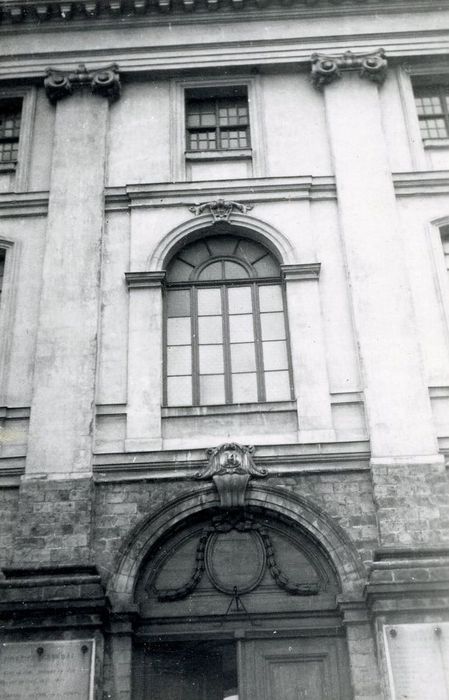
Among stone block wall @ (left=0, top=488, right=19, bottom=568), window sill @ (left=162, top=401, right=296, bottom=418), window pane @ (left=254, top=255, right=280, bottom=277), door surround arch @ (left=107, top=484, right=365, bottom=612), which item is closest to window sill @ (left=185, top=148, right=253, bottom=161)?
window pane @ (left=254, top=255, right=280, bottom=277)

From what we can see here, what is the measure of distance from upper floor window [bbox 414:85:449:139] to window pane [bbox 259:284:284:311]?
4.40 meters

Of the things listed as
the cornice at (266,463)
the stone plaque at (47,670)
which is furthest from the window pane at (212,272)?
the stone plaque at (47,670)

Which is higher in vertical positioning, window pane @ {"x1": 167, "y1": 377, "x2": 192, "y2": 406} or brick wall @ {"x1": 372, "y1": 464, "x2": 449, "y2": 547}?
window pane @ {"x1": 167, "y1": 377, "x2": 192, "y2": 406}

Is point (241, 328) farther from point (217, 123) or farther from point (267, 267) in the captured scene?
point (217, 123)

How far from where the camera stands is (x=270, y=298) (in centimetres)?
1430

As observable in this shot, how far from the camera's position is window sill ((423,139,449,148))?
51.2ft

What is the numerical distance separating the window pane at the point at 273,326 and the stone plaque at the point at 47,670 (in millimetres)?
5602

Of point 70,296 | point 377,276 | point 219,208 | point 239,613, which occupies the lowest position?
point 239,613

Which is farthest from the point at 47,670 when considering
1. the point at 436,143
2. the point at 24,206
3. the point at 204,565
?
the point at 436,143

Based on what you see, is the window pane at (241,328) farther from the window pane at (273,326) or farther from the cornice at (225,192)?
the cornice at (225,192)

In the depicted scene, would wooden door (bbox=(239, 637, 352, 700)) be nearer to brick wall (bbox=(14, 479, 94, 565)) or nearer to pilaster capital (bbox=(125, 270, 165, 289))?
brick wall (bbox=(14, 479, 94, 565))

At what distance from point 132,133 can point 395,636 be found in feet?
32.7

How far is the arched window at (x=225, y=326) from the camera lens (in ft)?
44.0

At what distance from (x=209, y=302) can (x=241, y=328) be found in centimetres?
76
